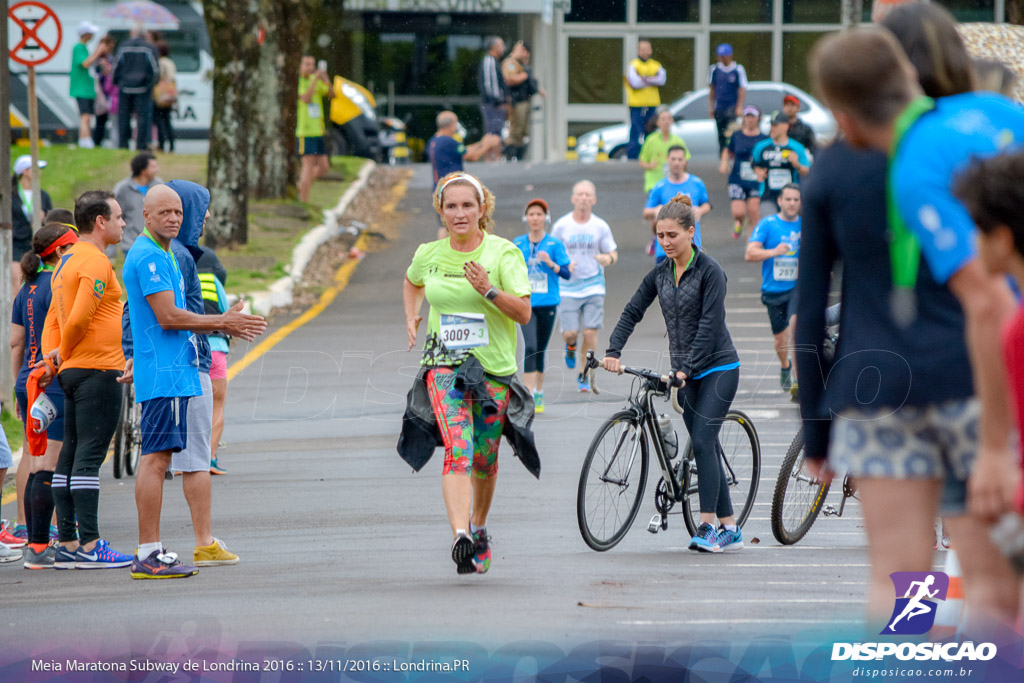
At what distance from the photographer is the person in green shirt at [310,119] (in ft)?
81.9

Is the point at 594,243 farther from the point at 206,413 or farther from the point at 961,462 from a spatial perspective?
the point at 961,462

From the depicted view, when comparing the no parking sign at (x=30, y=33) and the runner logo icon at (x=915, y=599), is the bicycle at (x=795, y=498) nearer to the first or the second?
the runner logo icon at (x=915, y=599)

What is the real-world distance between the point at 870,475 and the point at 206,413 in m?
4.36

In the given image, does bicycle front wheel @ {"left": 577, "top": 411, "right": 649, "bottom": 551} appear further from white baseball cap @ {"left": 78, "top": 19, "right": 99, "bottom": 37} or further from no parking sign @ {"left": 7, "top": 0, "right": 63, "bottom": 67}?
white baseball cap @ {"left": 78, "top": 19, "right": 99, "bottom": 37}

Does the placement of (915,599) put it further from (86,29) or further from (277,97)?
(86,29)

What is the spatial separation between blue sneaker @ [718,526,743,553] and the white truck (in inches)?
937

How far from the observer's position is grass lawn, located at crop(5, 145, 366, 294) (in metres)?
19.8

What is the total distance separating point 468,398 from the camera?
22.6 feet

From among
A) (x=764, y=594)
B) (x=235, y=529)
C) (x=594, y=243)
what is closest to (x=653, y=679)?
(x=764, y=594)

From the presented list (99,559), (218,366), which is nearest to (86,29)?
(218,366)

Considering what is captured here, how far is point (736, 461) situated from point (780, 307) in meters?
5.11

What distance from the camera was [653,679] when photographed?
4980 mm

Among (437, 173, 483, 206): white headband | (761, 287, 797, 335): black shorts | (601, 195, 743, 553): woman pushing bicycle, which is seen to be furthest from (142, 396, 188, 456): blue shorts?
(761, 287, 797, 335): black shorts

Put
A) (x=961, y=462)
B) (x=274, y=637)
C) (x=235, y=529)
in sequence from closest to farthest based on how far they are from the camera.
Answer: (x=961, y=462) < (x=274, y=637) < (x=235, y=529)
